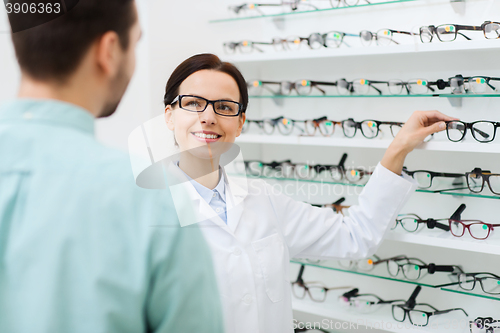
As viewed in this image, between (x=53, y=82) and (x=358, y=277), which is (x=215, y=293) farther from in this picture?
(x=358, y=277)

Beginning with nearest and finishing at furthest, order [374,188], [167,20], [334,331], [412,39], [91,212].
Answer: [91,212]
[374,188]
[412,39]
[167,20]
[334,331]

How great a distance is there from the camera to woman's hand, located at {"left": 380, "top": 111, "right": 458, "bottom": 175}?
3.51ft

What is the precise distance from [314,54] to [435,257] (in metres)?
0.76

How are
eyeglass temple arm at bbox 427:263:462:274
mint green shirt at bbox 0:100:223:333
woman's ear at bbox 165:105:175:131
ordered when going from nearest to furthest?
mint green shirt at bbox 0:100:223:333
woman's ear at bbox 165:105:175:131
eyeglass temple arm at bbox 427:263:462:274

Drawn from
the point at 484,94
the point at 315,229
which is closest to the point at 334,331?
the point at 315,229

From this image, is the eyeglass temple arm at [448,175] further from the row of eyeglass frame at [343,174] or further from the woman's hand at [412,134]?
the woman's hand at [412,134]

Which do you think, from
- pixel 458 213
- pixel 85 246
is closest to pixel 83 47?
pixel 85 246

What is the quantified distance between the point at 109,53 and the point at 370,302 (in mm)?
1232

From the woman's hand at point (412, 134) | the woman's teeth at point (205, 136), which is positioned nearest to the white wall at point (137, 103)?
the woman's teeth at point (205, 136)

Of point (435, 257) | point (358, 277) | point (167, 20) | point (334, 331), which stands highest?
point (167, 20)

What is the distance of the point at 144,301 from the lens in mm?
391

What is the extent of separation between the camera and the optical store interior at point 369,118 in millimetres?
1170

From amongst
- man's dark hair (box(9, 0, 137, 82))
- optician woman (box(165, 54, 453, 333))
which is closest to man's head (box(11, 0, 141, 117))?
man's dark hair (box(9, 0, 137, 82))

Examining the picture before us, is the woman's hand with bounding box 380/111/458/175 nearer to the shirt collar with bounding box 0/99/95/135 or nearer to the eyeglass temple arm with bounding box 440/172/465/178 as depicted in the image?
the eyeglass temple arm with bounding box 440/172/465/178
